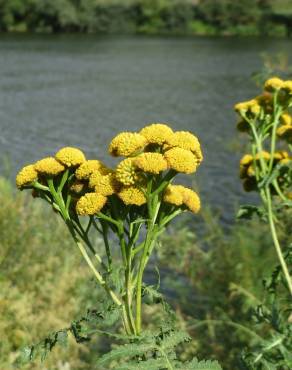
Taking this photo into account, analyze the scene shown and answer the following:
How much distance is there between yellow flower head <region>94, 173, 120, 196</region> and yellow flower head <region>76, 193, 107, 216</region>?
14mm

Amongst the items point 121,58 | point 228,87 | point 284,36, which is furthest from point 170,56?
point 284,36

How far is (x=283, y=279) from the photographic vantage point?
2523mm

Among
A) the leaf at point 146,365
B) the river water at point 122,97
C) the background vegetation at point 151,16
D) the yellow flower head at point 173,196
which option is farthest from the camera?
the background vegetation at point 151,16

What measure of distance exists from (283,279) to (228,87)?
75.4 feet

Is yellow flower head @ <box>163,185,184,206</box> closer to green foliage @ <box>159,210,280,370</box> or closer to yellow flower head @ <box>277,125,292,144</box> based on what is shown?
yellow flower head @ <box>277,125,292,144</box>

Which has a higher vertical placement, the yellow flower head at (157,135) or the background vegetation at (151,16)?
the yellow flower head at (157,135)

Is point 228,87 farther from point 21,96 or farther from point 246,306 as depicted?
point 246,306

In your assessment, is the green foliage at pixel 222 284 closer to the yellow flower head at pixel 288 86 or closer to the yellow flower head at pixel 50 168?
the yellow flower head at pixel 288 86

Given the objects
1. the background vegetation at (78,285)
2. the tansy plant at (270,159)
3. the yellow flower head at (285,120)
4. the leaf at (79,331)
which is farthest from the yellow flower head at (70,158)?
the background vegetation at (78,285)

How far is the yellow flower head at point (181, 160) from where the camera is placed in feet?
5.37

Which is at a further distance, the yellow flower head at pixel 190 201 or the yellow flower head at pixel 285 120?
the yellow flower head at pixel 285 120

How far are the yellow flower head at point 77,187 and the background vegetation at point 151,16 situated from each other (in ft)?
176

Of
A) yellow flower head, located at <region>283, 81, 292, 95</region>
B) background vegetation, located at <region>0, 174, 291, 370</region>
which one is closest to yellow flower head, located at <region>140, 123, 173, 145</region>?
yellow flower head, located at <region>283, 81, 292, 95</region>

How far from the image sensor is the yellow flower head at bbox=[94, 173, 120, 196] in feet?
5.52
